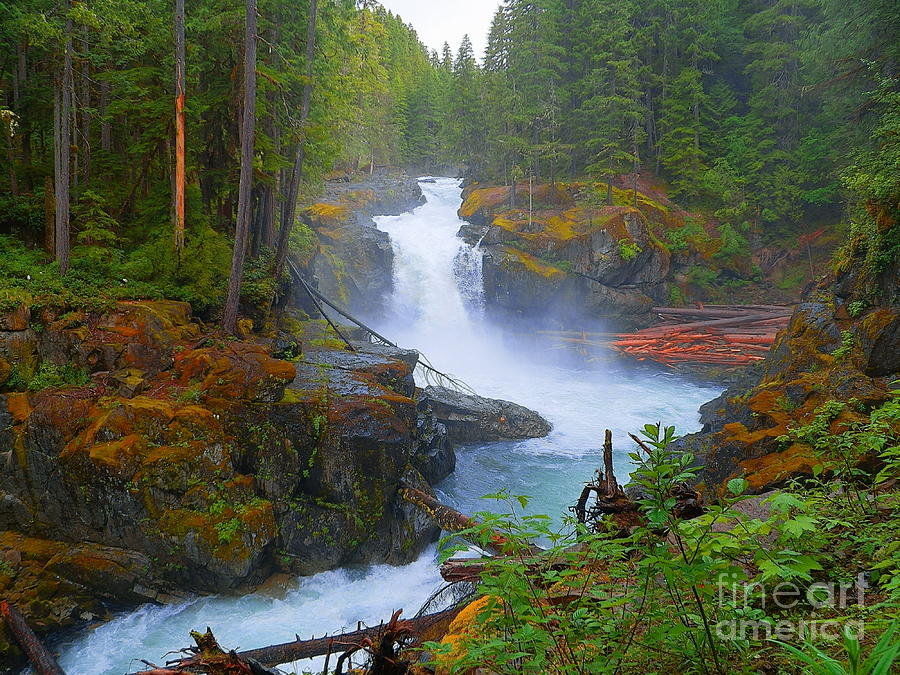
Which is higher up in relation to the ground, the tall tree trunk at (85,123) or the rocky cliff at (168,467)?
the tall tree trunk at (85,123)

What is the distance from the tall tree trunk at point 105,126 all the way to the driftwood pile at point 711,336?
19496 millimetres

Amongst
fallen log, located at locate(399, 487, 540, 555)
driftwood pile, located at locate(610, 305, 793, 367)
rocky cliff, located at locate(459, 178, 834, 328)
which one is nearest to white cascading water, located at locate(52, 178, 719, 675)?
fallen log, located at locate(399, 487, 540, 555)

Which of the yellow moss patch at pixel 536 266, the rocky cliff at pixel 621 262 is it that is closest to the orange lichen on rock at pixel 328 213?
the rocky cliff at pixel 621 262

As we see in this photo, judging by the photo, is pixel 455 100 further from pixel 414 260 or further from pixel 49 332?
pixel 49 332

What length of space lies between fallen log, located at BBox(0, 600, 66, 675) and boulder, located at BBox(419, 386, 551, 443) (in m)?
8.94

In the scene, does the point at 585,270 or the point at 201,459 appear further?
the point at 585,270

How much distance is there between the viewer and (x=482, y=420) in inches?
542

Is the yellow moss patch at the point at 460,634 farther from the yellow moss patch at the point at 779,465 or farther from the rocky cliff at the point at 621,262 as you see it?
the rocky cliff at the point at 621,262

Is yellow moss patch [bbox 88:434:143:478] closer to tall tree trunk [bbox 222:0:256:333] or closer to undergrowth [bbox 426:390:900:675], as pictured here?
tall tree trunk [bbox 222:0:256:333]

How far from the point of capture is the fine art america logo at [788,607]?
166 cm

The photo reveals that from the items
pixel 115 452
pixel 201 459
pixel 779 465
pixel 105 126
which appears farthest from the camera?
pixel 105 126

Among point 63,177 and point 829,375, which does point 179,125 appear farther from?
point 829,375

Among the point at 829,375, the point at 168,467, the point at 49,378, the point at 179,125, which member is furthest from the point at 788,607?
the point at 179,125

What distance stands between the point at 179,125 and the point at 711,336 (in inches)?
799
